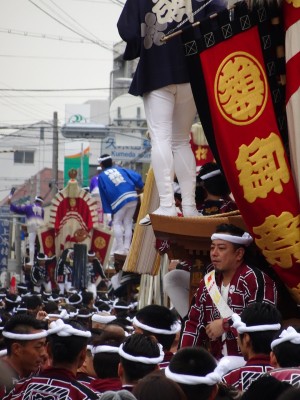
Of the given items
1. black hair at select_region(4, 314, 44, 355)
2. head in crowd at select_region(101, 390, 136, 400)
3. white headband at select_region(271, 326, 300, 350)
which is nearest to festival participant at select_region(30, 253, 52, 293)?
black hair at select_region(4, 314, 44, 355)

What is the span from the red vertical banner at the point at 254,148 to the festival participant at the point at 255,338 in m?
1.57

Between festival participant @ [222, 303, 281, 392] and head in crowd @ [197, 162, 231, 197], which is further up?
head in crowd @ [197, 162, 231, 197]

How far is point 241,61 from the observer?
926 cm

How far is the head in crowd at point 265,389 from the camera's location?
525cm

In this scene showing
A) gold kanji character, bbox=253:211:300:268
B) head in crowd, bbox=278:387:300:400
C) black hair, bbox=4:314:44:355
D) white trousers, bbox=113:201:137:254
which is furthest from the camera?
white trousers, bbox=113:201:137:254

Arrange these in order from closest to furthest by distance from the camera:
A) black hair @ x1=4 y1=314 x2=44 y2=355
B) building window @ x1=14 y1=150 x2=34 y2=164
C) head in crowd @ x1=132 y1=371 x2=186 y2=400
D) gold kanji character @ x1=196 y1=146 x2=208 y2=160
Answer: head in crowd @ x1=132 y1=371 x2=186 y2=400 < black hair @ x1=4 y1=314 x2=44 y2=355 < gold kanji character @ x1=196 y1=146 x2=208 y2=160 < building window @ x1=14 y1=150 x2=34 y2=164

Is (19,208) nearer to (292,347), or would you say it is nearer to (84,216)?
(84,216)

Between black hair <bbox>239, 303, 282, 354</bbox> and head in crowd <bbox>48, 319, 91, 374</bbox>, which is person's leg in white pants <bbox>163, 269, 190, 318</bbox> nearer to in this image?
black hair <bbox>239, 303, 282, 354</bbox>

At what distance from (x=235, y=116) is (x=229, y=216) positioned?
40.7 inches

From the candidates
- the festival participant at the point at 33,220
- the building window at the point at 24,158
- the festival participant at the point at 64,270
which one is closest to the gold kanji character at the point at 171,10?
the festival participant at the point at 64,270

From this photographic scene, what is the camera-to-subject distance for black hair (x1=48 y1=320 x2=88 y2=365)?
23.0 feet

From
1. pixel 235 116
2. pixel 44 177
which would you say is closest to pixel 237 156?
pixel 235 116

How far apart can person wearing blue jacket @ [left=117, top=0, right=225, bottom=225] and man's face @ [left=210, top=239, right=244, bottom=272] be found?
5.37 feet

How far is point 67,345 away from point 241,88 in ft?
9.87
